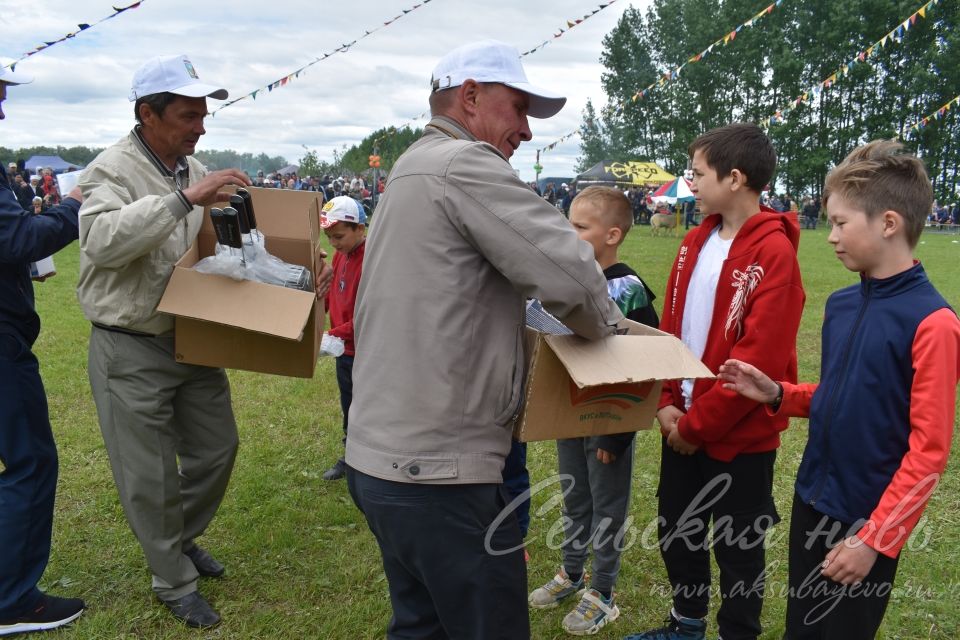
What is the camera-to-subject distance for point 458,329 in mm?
1825

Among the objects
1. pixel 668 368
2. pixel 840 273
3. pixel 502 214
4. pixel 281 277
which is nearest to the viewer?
pixel 502 214

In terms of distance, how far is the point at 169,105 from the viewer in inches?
118

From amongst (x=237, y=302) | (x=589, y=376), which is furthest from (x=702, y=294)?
(x=237, y=302)

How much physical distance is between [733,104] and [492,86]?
56.0 m

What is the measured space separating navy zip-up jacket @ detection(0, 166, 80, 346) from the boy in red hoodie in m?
2.40

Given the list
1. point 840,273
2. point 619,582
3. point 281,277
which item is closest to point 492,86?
point 281,277

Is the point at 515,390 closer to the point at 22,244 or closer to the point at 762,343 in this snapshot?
the point at 762,343

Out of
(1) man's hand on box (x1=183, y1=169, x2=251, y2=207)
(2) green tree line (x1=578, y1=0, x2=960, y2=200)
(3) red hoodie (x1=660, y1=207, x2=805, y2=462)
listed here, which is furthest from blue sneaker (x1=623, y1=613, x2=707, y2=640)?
(2) green tree line (x1=578, y1=0, x2=960, y2=200)

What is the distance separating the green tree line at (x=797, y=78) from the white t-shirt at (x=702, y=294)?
29898 millimetres

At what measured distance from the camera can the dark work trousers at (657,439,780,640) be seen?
2.69 metres

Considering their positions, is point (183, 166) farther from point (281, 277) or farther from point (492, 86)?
point (492, 86)

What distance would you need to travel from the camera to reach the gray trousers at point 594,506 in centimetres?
311

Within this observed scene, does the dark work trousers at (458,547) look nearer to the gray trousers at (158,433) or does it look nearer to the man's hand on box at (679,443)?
the man's hand on box at (679,443)

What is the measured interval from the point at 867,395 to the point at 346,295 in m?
3.04
